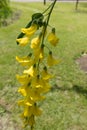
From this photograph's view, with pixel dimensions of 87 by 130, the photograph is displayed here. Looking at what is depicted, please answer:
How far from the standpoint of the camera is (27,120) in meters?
1.28

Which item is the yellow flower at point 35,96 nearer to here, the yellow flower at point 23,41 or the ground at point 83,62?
the yellow flower at point 23,41

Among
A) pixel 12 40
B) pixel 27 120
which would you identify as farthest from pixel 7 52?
pixel 27 120

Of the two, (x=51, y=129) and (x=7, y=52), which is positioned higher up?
(x=51, y=129)

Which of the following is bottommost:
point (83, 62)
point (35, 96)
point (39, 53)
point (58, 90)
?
point (83, 62)

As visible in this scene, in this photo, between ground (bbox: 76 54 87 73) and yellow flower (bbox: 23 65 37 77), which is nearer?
yellow flower (bbox: 23 65 37 77)

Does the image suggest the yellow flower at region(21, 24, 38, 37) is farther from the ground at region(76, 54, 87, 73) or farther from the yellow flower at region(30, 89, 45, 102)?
the ground at region(76, 54, 87, 73)

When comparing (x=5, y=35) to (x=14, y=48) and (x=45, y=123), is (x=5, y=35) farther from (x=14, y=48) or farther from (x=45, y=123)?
(x=45, y=123)

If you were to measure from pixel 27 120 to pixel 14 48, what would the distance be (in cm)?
1017

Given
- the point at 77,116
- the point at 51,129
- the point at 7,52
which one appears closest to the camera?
the point at 51,129

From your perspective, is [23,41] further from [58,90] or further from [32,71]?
[58,90]

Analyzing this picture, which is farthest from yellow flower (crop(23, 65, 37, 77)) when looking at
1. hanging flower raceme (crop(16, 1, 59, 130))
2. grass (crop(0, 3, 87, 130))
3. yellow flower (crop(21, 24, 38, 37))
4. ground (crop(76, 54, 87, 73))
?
ground (crop(76, 54, 87, 73))

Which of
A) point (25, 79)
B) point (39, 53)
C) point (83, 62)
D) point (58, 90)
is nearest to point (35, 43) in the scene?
point (39, 53)

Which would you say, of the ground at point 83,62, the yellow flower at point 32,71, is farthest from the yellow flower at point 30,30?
the ground at point 83,62

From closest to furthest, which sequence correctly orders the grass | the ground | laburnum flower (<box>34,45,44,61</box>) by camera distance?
laburnum flower (<box>34,45,44,61</box>) < the grass < the ground
